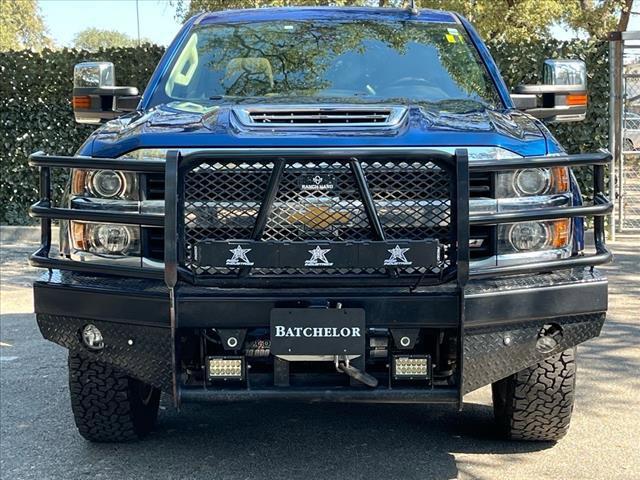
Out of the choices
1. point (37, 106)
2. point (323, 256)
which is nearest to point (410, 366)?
point (323, 256)

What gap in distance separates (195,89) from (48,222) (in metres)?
1.39

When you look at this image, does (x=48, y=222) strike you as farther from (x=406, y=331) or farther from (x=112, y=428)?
(x=406, y=331)

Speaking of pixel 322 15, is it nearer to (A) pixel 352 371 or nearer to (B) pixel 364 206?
(B) pixel 364 206

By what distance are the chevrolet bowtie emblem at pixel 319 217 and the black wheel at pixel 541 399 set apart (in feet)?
3.90

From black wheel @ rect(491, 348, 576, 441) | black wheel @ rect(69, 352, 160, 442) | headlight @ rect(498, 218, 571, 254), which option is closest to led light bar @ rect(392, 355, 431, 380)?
headlight @ rect(498, 218, 571, 254)

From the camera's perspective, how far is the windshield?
467 cm

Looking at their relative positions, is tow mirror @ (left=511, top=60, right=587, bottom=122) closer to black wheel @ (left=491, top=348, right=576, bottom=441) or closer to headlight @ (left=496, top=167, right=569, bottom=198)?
headlight @ (left=496, top=167, right=569, bottom=198)

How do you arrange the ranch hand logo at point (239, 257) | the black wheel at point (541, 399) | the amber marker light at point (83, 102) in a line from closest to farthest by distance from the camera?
1. the ranch hand logo at point (239, 257)
2. the black wheel at point (541, 399)
3. the amber marker light at point (83, 102)

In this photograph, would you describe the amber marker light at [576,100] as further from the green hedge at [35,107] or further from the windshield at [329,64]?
the green hedge at [35,107]

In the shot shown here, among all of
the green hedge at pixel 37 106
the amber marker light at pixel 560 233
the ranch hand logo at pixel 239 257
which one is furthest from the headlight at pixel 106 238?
the green hedge at pixel 37 106

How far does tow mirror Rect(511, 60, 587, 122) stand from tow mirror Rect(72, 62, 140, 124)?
82.4 inches

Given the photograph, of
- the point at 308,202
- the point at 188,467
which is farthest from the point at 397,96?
the point at 188,467

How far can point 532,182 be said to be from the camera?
3516 mm

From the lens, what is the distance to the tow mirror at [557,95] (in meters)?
4.67
